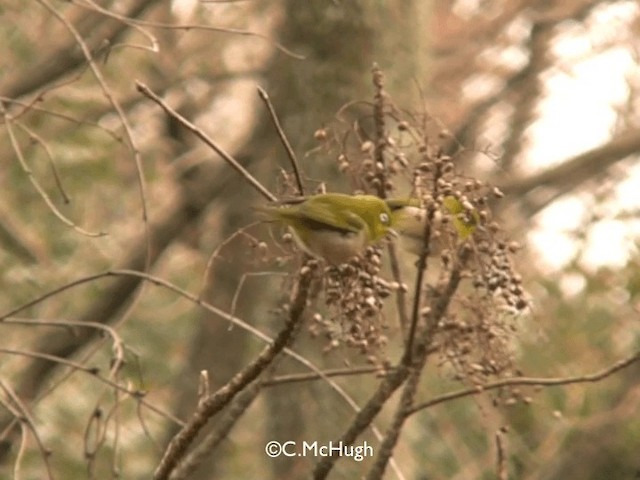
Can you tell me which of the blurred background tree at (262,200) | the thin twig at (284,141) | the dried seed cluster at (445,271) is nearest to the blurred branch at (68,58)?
the blurred background tree at (262,200)

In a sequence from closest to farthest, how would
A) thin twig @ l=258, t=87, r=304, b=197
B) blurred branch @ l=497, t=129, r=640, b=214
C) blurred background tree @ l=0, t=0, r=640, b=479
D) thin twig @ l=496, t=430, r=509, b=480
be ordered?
Answer: thin twig @ l=258, t=87, r=304, b=197 < thin twig @ l=496, t=430, r=509, b=480 < blurred background tree @ l=0, t=0, r=640, b=479 < blurred branch @ l=497, t=129, r=640, b=214

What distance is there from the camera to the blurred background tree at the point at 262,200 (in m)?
5.38

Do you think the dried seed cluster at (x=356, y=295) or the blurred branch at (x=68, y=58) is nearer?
the dried seed cluster at (x=356, y=295)

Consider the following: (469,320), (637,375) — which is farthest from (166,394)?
(469,320)

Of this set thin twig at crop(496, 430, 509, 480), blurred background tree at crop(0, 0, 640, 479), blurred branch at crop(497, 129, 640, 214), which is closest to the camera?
thin twig at crop(496, 430, 509, 480)

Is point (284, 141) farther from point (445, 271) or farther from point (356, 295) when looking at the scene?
point (445, 271)

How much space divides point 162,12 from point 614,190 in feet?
8.83

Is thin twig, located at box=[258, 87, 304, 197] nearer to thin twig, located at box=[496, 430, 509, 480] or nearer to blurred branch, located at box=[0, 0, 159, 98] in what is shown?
thin twig, located at box=[496, 430, 509, 480]

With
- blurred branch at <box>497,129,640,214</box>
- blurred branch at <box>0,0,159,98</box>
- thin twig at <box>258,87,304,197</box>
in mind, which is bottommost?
thin twig at <box>258,87,304,197</box>

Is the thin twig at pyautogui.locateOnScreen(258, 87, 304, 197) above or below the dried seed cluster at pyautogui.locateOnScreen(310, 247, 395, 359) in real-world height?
above

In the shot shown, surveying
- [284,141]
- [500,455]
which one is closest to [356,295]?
[284,141]

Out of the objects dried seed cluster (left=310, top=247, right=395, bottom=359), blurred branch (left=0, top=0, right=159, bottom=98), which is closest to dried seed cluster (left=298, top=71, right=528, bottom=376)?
dried seed cluster (left=310, top=247, right=395, bottom=359)

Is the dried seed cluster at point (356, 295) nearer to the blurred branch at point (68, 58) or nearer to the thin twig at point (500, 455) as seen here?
the thin twig at point (500, 455)

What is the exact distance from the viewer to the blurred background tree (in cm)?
538
